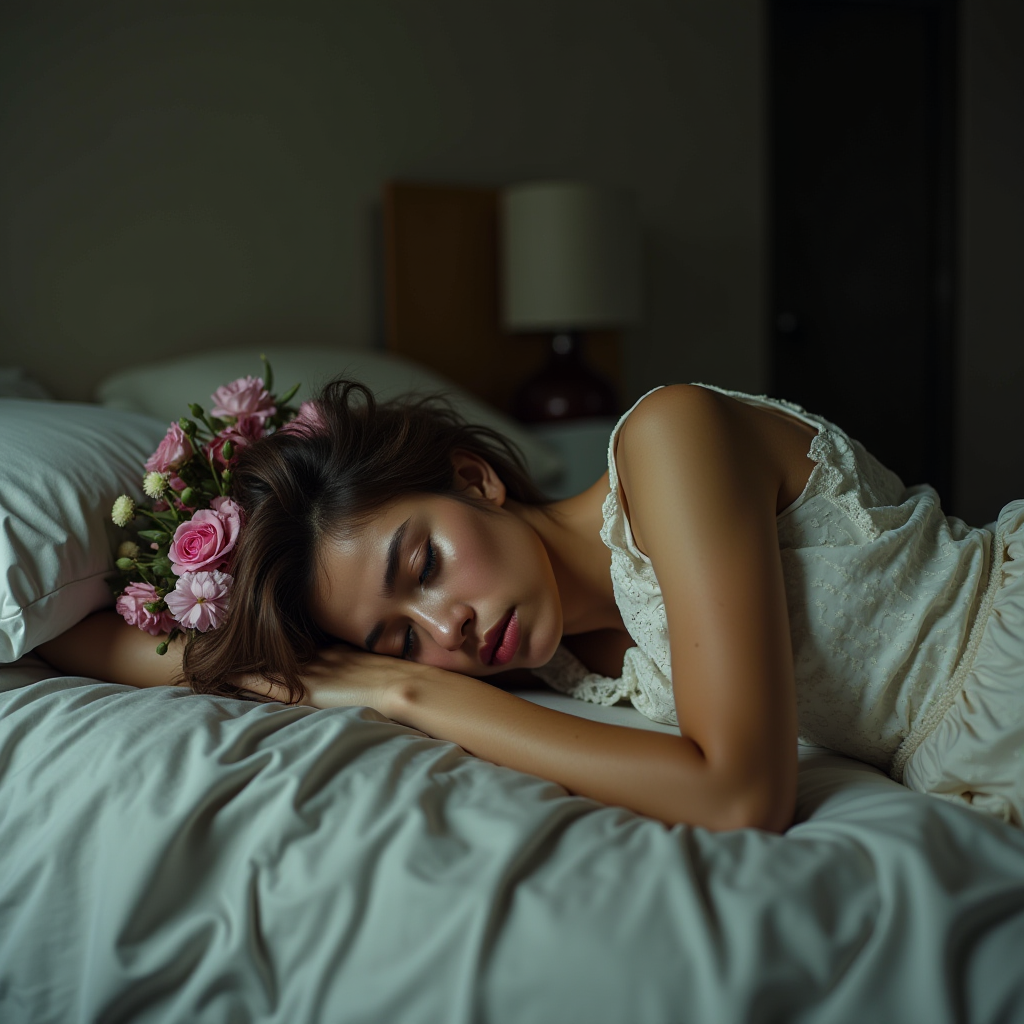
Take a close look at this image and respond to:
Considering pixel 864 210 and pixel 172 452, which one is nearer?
pixel 172 452

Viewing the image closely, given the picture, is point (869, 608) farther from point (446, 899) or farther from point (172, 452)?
point (172, 452)

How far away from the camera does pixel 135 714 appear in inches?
34.3

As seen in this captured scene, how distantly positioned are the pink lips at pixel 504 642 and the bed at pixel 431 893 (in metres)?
0.19

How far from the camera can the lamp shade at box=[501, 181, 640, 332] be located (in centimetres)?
269

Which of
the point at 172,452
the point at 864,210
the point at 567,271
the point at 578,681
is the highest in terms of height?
the point at 864,210

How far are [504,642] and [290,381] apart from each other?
1.24 metres

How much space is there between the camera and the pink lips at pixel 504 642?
3.41 ft

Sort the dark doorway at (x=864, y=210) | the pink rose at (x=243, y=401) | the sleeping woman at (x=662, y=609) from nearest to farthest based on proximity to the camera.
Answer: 1. the sleeping woman at (x=662, y=609)
2. the pink rose at (x=243, y=401)
3. the dark doorway at (x=864, y=210)

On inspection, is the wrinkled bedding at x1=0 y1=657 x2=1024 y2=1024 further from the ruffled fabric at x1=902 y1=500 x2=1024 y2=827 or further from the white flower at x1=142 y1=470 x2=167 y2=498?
the white flower at x1=142 y1=470 x2=167 y2=498

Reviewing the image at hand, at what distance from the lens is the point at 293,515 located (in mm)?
1097

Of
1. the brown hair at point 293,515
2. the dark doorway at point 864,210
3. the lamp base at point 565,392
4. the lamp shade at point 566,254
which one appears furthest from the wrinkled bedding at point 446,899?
the dark doorway at point 864,210

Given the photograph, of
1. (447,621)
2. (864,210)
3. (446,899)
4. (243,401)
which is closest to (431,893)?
(446,899)

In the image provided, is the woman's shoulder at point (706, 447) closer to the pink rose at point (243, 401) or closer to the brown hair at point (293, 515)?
the brown hair at point (293, 515)

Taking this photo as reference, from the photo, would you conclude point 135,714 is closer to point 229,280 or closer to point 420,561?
point 420,561
